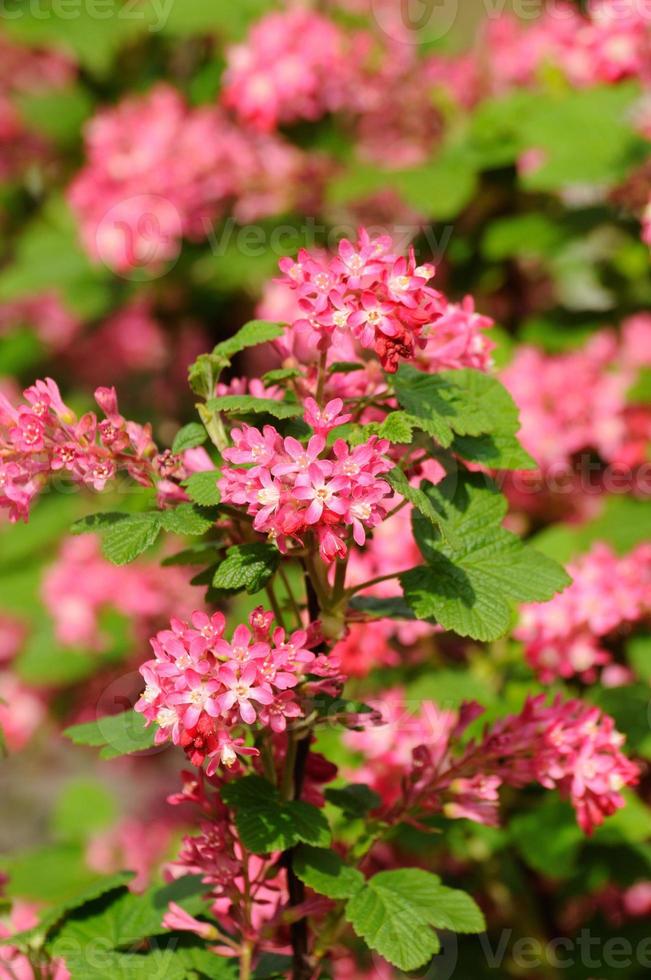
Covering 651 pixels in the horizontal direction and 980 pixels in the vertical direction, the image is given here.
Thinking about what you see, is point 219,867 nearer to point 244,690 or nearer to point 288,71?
point 244,690

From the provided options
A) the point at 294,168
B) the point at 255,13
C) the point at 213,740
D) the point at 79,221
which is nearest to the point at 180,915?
the point at 213,740

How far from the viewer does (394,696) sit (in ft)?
5.54

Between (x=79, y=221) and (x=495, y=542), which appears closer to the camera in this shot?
(x=495, y=542)

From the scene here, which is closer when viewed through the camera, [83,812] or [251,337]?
[251,337]

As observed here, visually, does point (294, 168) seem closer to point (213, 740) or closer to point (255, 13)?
point (255, 13)

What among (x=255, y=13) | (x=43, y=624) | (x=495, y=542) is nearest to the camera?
(x=495, y=542)

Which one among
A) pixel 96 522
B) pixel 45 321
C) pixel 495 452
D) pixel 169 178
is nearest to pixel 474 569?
pixel 495 452

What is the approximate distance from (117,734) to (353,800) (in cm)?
24

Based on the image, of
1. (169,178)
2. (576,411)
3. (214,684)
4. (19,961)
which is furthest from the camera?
(169,178)

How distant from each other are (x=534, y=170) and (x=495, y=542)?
1.23 meters

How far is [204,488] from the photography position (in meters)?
0.93

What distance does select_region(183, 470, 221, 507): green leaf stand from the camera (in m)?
0.91

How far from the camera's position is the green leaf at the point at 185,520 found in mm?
903

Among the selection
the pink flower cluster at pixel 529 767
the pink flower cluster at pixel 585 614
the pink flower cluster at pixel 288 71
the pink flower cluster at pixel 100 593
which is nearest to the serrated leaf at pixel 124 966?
the pink flower cluster at pixel 529 767
